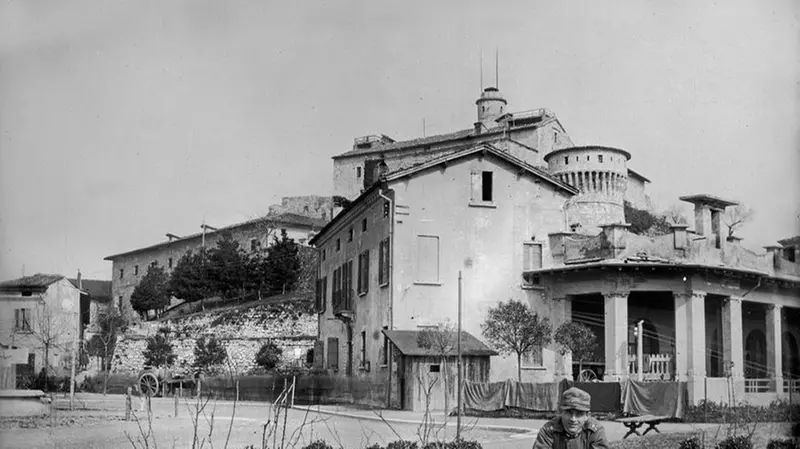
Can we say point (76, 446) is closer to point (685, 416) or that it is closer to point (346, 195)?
point (685, 416)

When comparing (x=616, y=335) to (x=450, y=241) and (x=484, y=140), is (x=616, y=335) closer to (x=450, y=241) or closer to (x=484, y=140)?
(x=450, y=241)

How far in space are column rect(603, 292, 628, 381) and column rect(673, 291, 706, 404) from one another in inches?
62.4

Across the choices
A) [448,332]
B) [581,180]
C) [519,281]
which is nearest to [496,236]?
[519,281]

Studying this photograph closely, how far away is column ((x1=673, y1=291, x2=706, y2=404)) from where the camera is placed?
96.2 ft

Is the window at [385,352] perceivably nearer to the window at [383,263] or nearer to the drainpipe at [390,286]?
the drainpipe at [390,286]

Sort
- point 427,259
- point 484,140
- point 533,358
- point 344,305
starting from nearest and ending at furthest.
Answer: point 427,259
point 533,358
point 344,305
point 484,140

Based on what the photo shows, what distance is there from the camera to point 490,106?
8738cm

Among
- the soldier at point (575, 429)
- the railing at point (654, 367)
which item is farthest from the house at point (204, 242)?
the soldier at point (575, 429)

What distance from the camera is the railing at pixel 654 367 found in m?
29.5

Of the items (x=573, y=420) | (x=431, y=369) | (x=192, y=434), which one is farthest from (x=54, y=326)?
(x=573, y=420)

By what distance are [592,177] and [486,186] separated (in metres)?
38.3

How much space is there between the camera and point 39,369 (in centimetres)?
4084

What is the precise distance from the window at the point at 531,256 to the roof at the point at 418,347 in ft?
10.9

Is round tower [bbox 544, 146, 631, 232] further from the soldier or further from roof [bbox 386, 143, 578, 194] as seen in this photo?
the soldier
